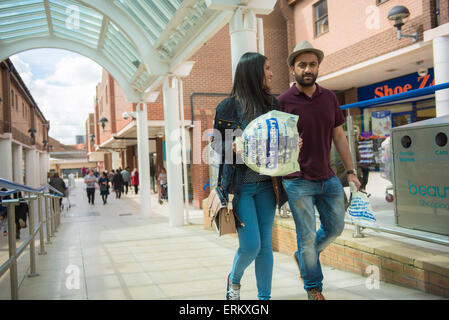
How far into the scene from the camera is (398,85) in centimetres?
1380

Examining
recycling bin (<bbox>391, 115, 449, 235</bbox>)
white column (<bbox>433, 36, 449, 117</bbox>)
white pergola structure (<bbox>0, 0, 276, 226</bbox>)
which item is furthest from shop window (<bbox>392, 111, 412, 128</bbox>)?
white column (<bbox>433, 36, 449, 117</bbox>)

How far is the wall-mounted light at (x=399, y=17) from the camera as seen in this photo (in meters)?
9.99

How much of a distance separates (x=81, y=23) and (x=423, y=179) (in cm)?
953

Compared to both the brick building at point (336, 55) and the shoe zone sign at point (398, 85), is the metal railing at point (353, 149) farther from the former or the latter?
the shoe zone sign at point (398, 85)

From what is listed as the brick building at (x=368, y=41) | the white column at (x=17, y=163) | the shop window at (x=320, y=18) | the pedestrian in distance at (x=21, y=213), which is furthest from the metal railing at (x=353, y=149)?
the white column at (x=17, y=163)

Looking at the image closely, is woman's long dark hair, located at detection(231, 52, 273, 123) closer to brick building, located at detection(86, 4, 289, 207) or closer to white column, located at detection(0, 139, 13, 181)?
brick building, located at detection(86, 4, 289, 207)

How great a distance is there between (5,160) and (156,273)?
17.8 metres

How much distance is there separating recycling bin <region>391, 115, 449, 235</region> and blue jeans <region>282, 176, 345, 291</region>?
107 centimetres

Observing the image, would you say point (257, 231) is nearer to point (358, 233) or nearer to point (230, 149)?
point (230, 149)

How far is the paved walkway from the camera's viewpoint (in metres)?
3.47

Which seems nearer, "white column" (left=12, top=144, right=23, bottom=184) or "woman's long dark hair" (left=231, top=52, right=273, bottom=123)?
"woman's long dark hair" (left=231, top=52, right=273, bottom=123)

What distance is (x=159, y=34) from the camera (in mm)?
8219
